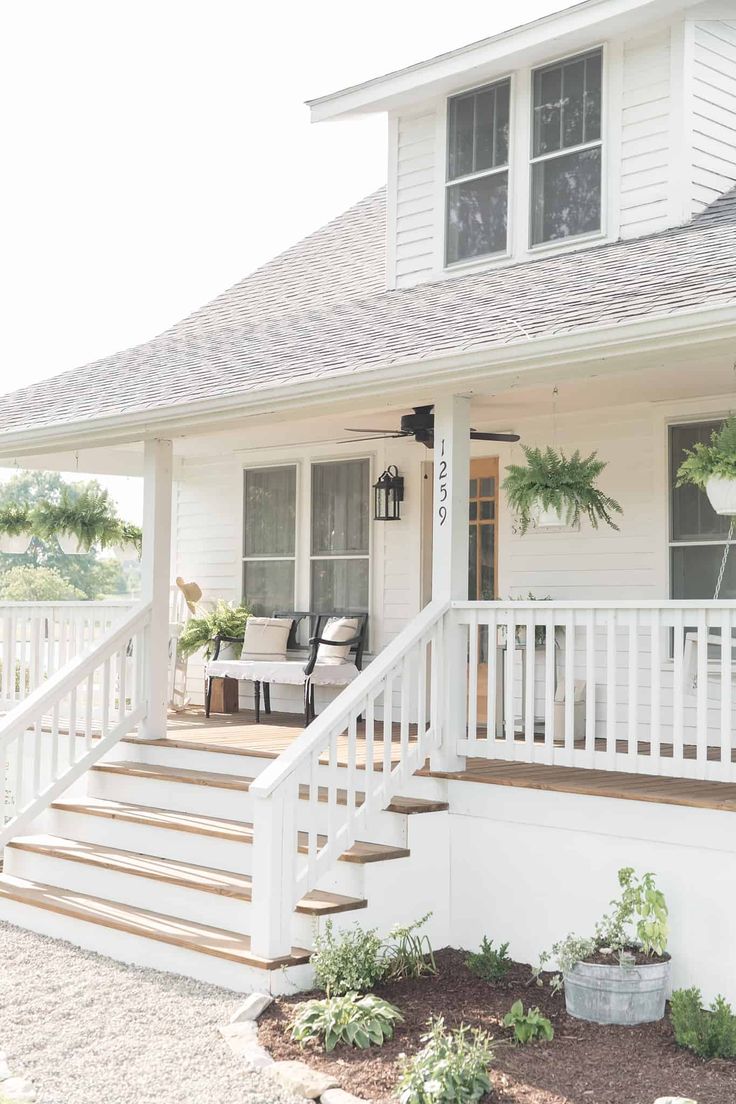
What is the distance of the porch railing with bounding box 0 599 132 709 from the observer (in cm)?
877

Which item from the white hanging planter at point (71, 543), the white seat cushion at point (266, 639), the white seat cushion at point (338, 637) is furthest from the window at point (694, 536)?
the white hanging planter at point (71, 543)

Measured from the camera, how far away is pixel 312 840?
571 centimetres

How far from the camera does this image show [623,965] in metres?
→ 5.11

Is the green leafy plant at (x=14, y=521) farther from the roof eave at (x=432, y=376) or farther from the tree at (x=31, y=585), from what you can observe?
the tree at (x=31, y=585)

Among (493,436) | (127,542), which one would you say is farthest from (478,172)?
(127,542)

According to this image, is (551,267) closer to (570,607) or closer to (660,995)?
A: (570,607)

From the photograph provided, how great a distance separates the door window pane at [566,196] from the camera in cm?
819

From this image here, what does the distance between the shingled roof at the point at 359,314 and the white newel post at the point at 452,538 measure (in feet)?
1.66

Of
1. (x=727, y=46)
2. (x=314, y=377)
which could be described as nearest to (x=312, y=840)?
(x=314, y=377)

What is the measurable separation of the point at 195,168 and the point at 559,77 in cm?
3337

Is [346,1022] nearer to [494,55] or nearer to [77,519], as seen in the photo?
[77,519]

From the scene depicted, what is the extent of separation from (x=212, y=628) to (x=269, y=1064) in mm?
6167

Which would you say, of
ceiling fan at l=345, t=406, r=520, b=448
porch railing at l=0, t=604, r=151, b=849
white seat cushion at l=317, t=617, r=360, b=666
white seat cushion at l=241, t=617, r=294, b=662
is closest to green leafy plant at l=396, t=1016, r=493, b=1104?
porch railing at l=0, t=604, r=151, b=849

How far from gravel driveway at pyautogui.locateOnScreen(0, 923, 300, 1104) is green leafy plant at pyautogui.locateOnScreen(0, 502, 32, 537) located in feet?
17.2
